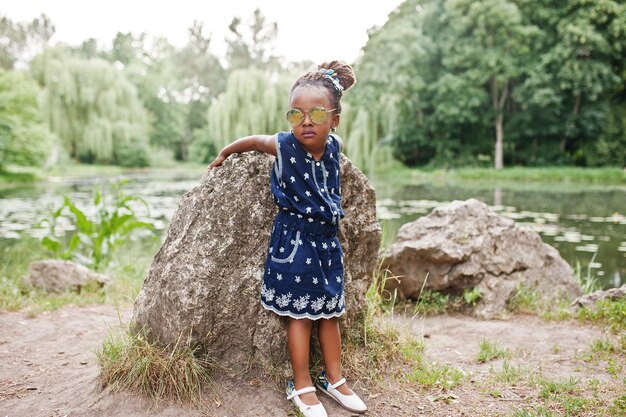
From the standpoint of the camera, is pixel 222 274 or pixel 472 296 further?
pixel 472 296

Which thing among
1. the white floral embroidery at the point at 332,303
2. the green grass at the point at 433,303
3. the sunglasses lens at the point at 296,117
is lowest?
the green grass at the point at 433,303

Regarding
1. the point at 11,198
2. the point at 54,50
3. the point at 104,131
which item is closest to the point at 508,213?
the point at 11,198

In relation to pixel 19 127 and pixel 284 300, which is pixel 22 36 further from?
pixel 284 300

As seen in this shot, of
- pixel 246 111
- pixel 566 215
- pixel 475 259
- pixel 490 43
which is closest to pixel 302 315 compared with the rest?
pixel 475 259

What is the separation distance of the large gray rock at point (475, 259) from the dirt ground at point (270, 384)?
693 millimetres

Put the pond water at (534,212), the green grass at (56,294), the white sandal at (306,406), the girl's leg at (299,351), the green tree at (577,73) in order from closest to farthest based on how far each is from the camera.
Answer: the white sandal at (306,406)
the girl's leg at (299,351)
the green grass at (56,294)
the pond water at (534,212)
the green tree at (577,73)

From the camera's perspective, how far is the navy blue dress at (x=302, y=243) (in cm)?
239

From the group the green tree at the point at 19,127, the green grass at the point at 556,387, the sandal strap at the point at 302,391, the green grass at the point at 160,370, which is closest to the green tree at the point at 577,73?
the green tree at the point at 19,127

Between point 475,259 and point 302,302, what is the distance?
2.91 m

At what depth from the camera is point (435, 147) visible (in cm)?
2730

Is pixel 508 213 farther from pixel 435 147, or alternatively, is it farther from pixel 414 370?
pixel 435 147

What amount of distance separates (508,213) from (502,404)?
9.13m

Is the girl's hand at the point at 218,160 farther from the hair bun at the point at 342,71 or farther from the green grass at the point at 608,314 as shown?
the green grass at the point at 608,314

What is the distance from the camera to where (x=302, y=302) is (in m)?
2.39
